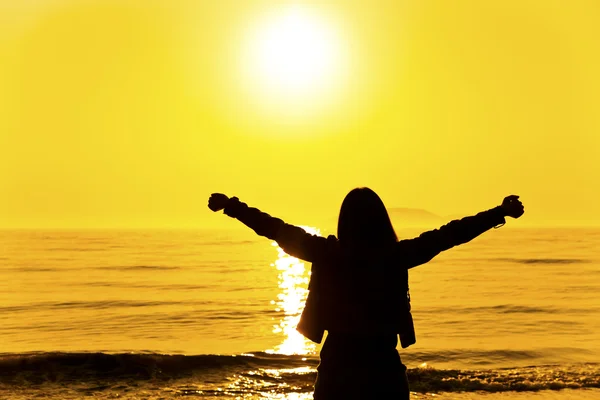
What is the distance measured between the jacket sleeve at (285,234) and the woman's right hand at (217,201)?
0.32 ft

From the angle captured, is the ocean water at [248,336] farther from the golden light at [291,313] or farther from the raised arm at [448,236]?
the raised arm at [448,236]

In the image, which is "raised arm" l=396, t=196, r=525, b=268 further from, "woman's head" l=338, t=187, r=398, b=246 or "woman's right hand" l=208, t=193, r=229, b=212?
"woman's right hand" l=208, t=193, r=229, b=212

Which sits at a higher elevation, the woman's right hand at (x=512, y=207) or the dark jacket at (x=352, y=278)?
the woman's right hand at (x=512, y=207)

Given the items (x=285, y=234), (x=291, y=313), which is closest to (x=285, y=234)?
(x=285, y=234)

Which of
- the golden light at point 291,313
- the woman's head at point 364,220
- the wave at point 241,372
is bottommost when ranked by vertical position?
the wave at point 241,372

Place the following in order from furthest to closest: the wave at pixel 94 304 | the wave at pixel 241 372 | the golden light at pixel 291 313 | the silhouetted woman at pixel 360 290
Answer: the wave at pixel 94 304
the golden light at pixel 291 313
the wave at pixel 241 372
the silhouetted woman at pixel 360 290

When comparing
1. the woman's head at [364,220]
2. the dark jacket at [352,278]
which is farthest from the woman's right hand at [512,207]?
the woman's head at [364,220]

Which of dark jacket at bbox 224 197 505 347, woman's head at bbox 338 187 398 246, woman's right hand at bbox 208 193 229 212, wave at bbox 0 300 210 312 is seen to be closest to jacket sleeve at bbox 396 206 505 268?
dark jacket at bbox 224 197 505 347

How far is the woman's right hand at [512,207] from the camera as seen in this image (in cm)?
478

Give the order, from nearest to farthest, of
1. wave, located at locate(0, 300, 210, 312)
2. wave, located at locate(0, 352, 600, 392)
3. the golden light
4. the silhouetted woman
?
the silhouetted woman, wave, located at locate(0, 352, 600, 392), the golden light, wave, located at locate(0, 300, 210, 312)

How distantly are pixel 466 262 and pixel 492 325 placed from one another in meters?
35.5

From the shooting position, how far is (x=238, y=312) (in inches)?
1122

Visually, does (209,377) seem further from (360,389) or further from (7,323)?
(7,323)

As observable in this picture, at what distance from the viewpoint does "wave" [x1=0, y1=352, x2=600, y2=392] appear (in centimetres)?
1384
